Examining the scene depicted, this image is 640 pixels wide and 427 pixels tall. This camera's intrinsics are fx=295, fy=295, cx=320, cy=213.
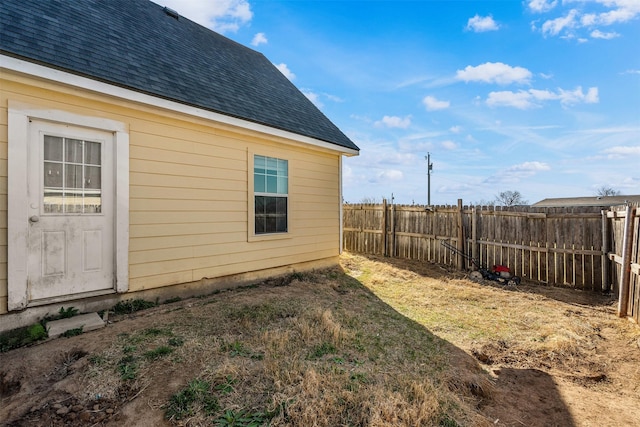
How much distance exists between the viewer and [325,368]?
8.48 feet

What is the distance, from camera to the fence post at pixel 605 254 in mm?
6160

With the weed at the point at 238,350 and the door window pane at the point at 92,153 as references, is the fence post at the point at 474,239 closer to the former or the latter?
the weed at the point at 238,350

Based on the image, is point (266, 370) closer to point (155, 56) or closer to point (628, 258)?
point (155, 56)

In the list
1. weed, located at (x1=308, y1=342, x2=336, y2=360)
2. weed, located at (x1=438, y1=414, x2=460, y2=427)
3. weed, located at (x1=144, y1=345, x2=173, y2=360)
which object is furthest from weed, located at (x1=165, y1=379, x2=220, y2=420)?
weed, located at (x1=438, y1=414, x2=460, y2=427)

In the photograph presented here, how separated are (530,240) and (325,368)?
7.08 metres

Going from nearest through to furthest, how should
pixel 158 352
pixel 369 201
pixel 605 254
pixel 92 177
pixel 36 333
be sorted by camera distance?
pixel 158 352, pixel 36 333, pixel 92 177, pixel 605 254, pixel 369 201

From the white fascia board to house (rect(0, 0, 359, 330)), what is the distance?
16 mm

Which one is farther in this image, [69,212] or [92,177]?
[92,177]

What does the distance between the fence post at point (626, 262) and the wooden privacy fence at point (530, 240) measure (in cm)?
1

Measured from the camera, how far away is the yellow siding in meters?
3.66

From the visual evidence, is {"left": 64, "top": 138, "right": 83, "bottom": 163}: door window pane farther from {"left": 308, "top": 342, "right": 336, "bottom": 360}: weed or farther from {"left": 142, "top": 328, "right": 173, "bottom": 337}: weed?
{"left": 308, "top": 342, "right": 336, "bottom": 360}: weed

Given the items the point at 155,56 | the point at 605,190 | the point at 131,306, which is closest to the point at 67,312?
the point at 131,306

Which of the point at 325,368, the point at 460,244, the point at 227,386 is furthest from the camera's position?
the point at 460,244

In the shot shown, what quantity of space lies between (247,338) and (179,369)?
33.2 inches
